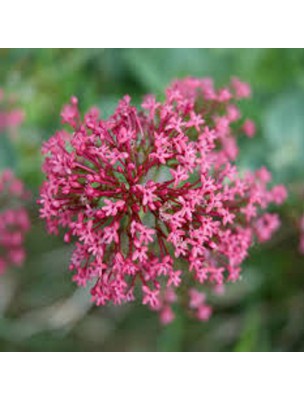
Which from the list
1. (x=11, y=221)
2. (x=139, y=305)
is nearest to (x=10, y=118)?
(x=11, y=221)

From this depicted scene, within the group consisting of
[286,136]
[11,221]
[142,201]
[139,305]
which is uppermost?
[286,136]

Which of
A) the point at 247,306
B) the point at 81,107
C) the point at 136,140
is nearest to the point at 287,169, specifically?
the point at 247,306

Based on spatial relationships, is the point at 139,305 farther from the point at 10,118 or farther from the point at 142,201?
the point at 142,201

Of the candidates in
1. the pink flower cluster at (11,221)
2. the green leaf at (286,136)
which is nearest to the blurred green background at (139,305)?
the green leaf at (286,136)

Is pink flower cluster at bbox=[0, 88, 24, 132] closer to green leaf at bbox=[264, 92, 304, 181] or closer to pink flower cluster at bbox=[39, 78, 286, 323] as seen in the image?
pink flower cluster at bbox=[39, 78, 286, 323]

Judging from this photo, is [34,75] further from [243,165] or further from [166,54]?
[243,165]

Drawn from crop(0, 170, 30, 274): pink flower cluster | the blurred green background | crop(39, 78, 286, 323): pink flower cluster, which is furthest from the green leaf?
crop(0, 170, 30, 274): pink flower cluster
